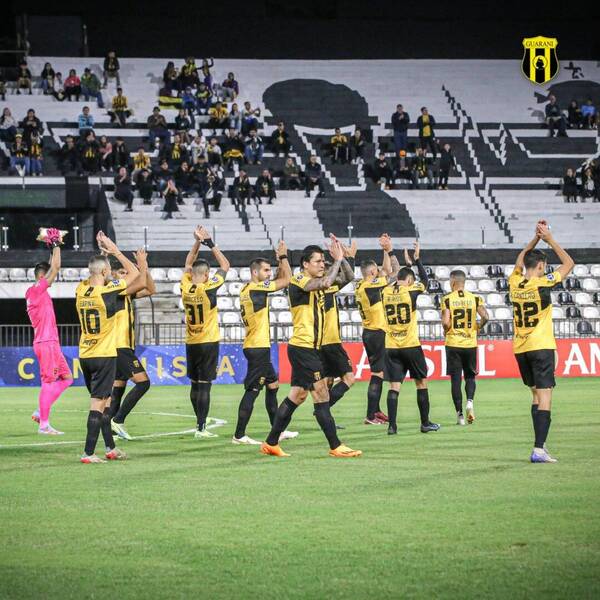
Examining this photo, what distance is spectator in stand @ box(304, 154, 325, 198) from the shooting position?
1551 inches

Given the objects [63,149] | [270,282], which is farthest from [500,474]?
[63,149]

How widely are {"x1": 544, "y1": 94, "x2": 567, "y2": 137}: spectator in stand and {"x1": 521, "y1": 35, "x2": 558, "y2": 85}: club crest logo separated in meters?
3.35

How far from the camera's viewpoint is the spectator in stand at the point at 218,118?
4203cm

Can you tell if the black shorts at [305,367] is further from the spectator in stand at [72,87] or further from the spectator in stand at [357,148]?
the spectator in stand at [72,87]

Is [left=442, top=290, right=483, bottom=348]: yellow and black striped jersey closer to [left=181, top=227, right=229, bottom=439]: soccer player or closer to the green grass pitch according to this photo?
the green grass pitch

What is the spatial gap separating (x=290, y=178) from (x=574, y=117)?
13234 mm

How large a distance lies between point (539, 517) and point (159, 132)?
1314 inches

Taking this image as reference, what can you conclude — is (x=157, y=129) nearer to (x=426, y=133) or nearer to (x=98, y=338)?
(x=426, y=133)

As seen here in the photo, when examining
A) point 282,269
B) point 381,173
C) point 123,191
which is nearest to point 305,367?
point 282,269

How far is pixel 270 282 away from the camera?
14.6 metres

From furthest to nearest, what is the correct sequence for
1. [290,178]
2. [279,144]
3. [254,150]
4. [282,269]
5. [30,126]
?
[279,144] < [254,150] < [290,178] < [30,126] < [282,269]

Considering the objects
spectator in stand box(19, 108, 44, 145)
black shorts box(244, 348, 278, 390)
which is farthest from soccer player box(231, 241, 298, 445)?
spectator in stand box(19, 108, 44, 145)

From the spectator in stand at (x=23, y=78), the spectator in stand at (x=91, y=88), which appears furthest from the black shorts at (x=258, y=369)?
the spectator in stand at (x=23, y=78)

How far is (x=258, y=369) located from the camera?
14.8 m
